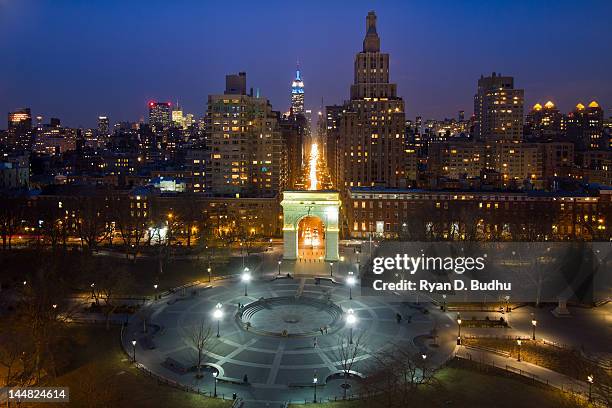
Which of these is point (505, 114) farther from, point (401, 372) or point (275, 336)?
point (401, 372)

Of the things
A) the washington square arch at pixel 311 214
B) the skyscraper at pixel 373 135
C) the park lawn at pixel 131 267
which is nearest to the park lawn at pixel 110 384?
the park lawn at pixel 131 267

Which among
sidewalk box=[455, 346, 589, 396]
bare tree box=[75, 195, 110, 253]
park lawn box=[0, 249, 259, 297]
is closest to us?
sidewalk box=[455, 346, 589, 396]

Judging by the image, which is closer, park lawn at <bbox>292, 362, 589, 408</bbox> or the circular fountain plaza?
park lawn at <bbox>292, 362, 589, 408</bbox>

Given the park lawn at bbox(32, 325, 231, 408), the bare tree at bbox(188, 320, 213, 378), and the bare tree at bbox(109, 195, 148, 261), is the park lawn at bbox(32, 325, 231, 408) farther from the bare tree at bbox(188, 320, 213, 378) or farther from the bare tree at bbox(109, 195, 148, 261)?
the bare tree at bbox(109, 195, 148, 261)

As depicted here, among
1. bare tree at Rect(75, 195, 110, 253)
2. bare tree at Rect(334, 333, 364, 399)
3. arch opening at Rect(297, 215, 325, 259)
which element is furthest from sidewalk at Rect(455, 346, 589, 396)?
bare tree at Rect(75, 195, 110, 253)

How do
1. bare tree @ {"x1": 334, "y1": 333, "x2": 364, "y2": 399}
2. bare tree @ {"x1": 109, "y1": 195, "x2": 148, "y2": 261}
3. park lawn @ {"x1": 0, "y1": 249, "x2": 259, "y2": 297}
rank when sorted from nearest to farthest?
bare tree @ {"x1": 334, "y1": 333, "x2": 364, "y2": 399}
park lawn @ {"x1": 0, "y1": 249, "x2": 259, "y2": 297}
bare tree @ {"x1": 109, "y1": 195, "x2": 148, "y2": 261}

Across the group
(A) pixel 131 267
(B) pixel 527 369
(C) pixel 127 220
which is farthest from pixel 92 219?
(B) pixel 527 369
